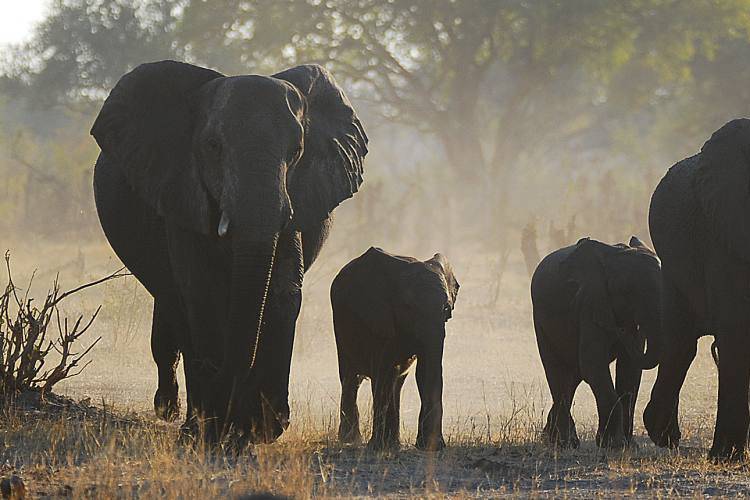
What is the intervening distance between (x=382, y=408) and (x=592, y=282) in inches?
62.4

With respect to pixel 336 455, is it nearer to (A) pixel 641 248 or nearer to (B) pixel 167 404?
(B) pixel 167 404

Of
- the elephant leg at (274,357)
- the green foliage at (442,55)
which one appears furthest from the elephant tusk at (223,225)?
the green foliage at (442,55)

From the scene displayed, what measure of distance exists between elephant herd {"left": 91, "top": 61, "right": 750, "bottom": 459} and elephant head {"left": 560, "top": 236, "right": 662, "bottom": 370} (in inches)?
0.4

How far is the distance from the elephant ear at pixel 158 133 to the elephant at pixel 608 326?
107 inches

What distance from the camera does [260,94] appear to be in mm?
6906

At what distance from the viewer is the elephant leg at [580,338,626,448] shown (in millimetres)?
8289

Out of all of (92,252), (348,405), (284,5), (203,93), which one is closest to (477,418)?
(348,405)

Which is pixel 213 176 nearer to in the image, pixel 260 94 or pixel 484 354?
pixel 260 94

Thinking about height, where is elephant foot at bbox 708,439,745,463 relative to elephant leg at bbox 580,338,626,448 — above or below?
below

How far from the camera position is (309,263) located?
8180 millimetres

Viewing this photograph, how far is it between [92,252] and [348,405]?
14092 mm

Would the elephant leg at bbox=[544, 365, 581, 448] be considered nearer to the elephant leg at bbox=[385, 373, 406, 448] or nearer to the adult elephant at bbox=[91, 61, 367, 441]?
the elephant leg at bbox=[385, 373, 406, 448]

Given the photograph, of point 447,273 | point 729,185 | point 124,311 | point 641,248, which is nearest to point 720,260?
point 729,185

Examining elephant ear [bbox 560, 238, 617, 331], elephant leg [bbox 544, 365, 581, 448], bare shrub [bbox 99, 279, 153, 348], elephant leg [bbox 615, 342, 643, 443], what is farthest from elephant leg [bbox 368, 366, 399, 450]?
bare shrub [bbox 99, 279, 153, 348]
